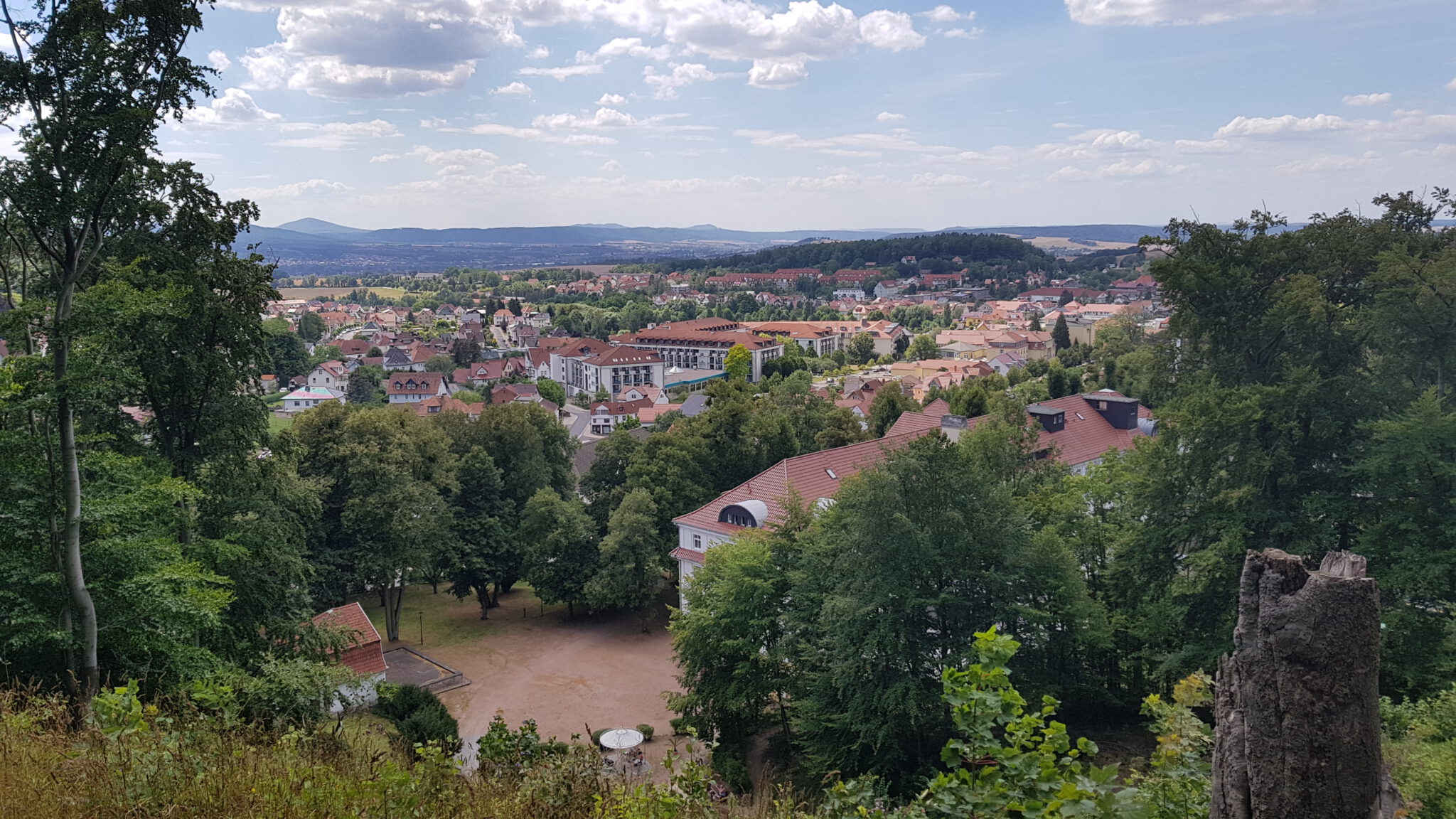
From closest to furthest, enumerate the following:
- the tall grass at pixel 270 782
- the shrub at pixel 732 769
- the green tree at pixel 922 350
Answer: the tall grass at pixel 270 782
the shrub at pixel 732 769
the green tree at pixel 922 350

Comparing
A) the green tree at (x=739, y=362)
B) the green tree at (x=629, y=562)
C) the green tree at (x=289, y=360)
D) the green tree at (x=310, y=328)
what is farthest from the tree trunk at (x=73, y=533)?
the green tree at (x=310, y=328)

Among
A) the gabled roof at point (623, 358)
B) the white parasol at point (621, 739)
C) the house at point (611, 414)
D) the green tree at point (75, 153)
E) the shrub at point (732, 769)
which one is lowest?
the house at point (611, 414)

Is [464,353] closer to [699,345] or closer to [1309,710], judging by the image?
[699,345]

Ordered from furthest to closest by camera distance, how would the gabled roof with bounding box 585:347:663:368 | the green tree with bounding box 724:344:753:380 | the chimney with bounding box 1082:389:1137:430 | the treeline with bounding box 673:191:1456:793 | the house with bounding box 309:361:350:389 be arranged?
the house with bounding box 309:361:350:389
the gabled roof with bounding box 585:347:663:368
the green tree with bounding box 724:344:753:380
the chimney with bounding box 1082:389:1137:430
the treeline with bounding box 673:191:1456:793

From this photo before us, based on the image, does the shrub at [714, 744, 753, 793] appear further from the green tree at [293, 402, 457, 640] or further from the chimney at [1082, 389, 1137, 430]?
the chimney at [1082, 389, 1137, 430]

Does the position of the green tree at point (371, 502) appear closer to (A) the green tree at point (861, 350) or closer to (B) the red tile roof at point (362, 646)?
(B) the red tile roof at point (362, 646)

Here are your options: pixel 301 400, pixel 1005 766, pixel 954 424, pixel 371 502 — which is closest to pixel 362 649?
pixel 371 502

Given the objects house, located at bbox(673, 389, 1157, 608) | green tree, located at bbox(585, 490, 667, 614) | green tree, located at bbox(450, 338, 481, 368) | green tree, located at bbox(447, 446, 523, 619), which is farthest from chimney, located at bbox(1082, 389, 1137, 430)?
green tree, located at bbox(450, 338, 481, 368)
